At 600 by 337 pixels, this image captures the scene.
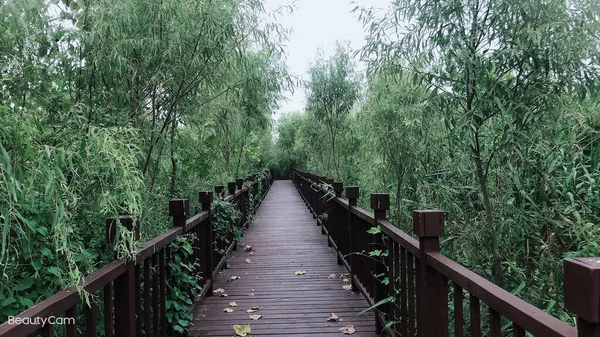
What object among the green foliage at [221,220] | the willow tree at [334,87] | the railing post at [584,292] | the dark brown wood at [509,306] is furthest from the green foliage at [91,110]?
the willow tree at [334,87]

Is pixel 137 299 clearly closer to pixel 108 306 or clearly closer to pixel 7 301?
pixel 108 306

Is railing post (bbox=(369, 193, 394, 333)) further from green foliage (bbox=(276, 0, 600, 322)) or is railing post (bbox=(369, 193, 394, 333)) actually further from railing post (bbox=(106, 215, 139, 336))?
railing post (bbox=(106, 215, 139, 336))

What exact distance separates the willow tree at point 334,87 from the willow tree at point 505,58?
5.62 metres

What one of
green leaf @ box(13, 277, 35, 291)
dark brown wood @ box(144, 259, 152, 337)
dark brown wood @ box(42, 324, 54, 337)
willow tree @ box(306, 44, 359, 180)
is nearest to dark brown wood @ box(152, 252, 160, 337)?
dark brown wood @ box(144, 259, 152, 337)

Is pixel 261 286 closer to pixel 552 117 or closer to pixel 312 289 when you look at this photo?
pixel 312 289

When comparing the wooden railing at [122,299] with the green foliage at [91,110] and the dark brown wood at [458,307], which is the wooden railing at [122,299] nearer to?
the green foliage at [91,110]

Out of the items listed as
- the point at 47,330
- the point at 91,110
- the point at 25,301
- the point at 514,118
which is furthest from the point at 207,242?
the point at 514,118

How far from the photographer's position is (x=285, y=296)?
402cm

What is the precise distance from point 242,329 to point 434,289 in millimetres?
1798

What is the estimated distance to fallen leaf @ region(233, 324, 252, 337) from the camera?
10.1 ft

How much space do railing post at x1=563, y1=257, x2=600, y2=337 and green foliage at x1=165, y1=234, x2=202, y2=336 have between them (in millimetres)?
2457

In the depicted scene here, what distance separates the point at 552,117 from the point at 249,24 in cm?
221

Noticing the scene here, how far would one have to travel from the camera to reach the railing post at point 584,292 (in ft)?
2.67

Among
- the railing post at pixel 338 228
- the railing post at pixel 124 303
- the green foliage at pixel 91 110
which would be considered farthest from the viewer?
the railing post at pixel 338 228
